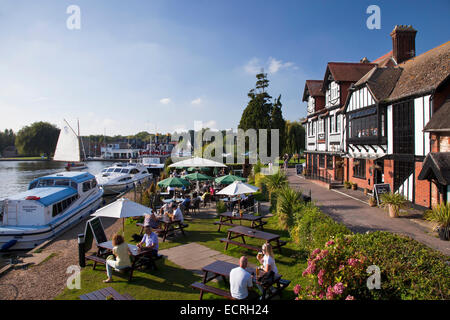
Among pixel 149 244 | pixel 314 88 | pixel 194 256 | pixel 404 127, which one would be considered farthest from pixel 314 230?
pixel 314 88

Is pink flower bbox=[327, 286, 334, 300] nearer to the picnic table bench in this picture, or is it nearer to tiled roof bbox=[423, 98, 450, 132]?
the picnic table bench

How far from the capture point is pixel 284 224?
38.9ft

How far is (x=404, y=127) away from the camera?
49.1ft

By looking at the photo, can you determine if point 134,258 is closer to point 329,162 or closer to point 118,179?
point 329,162

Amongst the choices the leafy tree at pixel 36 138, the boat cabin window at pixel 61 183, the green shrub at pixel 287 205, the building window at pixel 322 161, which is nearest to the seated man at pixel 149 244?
the green shrub at pixel 287 205

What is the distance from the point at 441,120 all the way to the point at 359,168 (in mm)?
8517

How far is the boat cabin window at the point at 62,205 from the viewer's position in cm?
1564

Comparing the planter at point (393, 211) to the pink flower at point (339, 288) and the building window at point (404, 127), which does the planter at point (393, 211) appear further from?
the pink flower at point (339, 288)

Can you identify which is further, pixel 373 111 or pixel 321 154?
pixel 321 154

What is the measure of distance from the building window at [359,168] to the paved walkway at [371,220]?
12.0 ft

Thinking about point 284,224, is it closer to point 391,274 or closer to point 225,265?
point 225,265

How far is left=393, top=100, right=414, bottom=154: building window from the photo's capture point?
14383mm
